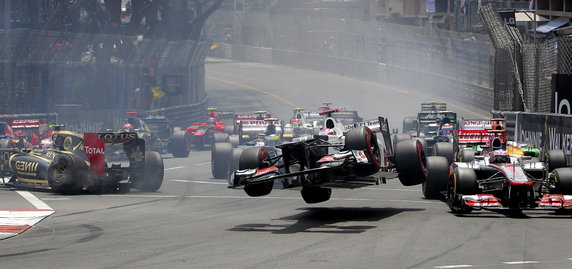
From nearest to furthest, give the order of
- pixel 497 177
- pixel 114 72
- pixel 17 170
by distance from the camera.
Result: 1. pixel 497 177
2. pixel 17 170
3. pixel 114 72

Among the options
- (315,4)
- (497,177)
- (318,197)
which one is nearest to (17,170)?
(318,197)

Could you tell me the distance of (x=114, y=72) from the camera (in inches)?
2067

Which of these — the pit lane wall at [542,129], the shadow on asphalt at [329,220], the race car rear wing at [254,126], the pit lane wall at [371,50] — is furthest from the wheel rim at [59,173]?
→ the pit lane wall at [371,50]

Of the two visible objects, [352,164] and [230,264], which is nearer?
[230,264]

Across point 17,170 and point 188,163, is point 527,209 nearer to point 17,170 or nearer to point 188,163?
point 17,170

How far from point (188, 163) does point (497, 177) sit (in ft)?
69.3

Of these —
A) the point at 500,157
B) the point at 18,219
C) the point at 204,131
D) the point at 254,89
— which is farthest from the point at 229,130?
the point at 254,89

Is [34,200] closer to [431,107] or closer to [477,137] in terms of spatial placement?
[477,137]

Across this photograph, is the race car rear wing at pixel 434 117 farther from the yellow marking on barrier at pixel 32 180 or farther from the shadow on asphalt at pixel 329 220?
the shadow on asphalt at pixel 329 220

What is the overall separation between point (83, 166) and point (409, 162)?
879 centimetres

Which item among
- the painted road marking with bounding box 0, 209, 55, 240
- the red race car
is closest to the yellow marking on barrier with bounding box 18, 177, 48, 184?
the painted road marking with bounding box 0, 209, 55, 240

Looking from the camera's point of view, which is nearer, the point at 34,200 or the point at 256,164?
the point at 256,164

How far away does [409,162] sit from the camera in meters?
18.2

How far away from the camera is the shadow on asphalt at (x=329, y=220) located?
16.0m
